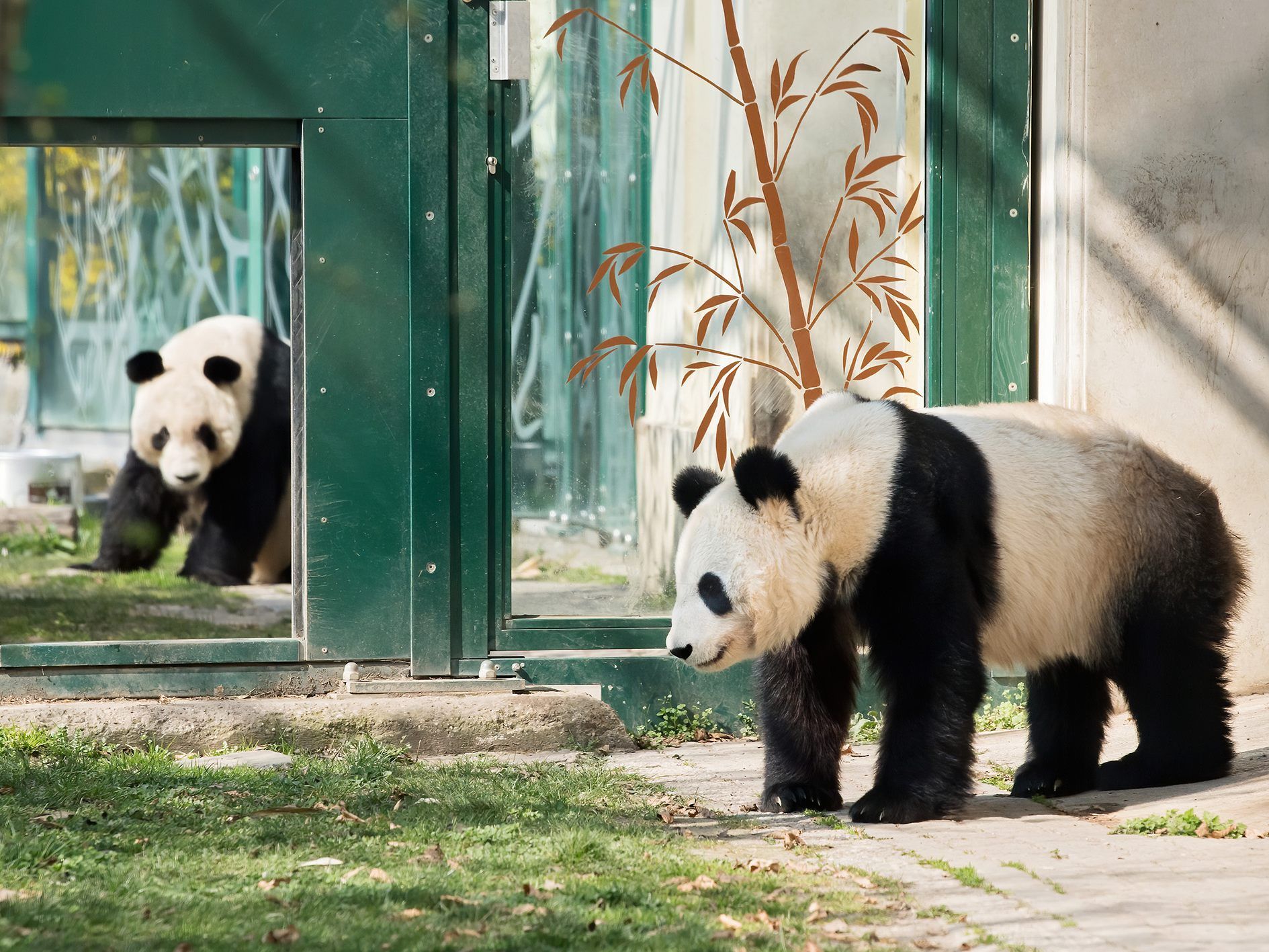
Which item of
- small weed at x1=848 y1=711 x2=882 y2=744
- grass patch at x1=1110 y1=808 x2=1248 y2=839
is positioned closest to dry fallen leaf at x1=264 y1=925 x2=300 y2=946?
grass patch at x1=1110 y1=808 x2=1248 y2=839

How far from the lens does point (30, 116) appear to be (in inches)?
246

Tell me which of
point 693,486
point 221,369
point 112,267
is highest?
point 112,267

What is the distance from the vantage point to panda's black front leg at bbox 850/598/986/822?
15.2ft

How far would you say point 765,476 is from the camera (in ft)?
15.4

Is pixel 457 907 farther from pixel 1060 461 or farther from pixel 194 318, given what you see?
pixel 194 318

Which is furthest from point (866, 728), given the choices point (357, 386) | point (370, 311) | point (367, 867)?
point (367, 867)

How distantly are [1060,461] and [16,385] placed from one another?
10.9 m

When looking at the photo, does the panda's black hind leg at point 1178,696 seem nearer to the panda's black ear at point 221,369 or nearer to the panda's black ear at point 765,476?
the panda's black ear at point 765,476

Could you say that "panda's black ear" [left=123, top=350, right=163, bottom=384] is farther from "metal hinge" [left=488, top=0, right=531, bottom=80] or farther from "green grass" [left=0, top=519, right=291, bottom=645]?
"metal hinge" [left=488, top=0, right=531, bottom=80]

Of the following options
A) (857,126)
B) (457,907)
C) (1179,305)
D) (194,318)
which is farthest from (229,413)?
(457,907)

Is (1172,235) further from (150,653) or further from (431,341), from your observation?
(150,653)

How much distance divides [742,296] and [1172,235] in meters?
1.94

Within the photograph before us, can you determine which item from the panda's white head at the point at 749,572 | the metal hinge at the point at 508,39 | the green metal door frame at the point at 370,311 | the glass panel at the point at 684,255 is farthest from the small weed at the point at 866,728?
the metal hinge at the point at 508,39

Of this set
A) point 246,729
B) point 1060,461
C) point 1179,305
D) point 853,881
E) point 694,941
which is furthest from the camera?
point 1179,305
